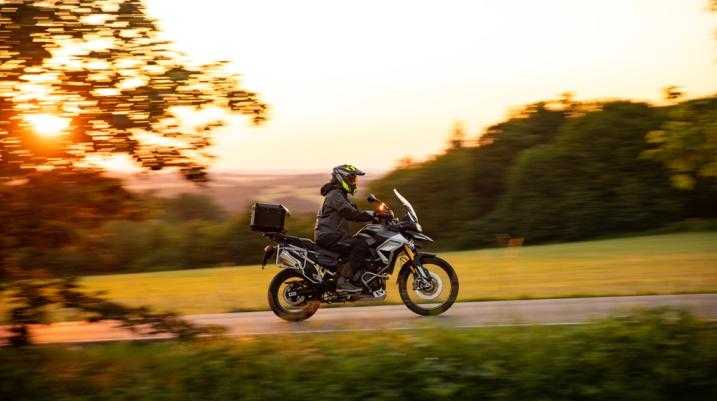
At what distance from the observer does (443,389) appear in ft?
19.9

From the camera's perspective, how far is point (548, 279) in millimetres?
17812

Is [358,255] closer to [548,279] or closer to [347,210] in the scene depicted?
[347,210]

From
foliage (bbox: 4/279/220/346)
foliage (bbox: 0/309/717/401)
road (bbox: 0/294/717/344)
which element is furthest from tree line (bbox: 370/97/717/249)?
foliage (bbox: 0/309/717/401)

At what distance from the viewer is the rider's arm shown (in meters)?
11.2

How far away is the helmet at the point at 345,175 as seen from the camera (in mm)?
11398

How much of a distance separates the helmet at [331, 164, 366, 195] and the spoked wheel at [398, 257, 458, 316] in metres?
1.37

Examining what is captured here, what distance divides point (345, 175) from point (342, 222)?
2.17 feet

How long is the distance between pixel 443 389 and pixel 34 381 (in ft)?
10.4

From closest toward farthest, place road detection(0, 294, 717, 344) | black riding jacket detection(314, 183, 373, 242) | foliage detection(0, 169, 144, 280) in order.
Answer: foliage detection(0, 169, 144, 280) → road detection(0, 294, 717, 344) → black riding jacket detection(314, 183, 373, 242)

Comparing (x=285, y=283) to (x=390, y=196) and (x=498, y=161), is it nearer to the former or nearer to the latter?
(x=390, y=196)

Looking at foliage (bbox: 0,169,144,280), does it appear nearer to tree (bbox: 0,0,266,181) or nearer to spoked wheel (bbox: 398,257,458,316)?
tree (bbox: 0,0,266,181)

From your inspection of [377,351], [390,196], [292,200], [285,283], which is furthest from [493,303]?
[390,196]

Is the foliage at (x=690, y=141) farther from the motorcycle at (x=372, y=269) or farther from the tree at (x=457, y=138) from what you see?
the tree at (x=457, y=138)

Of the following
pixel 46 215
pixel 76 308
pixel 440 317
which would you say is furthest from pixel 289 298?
pixel 46 215
